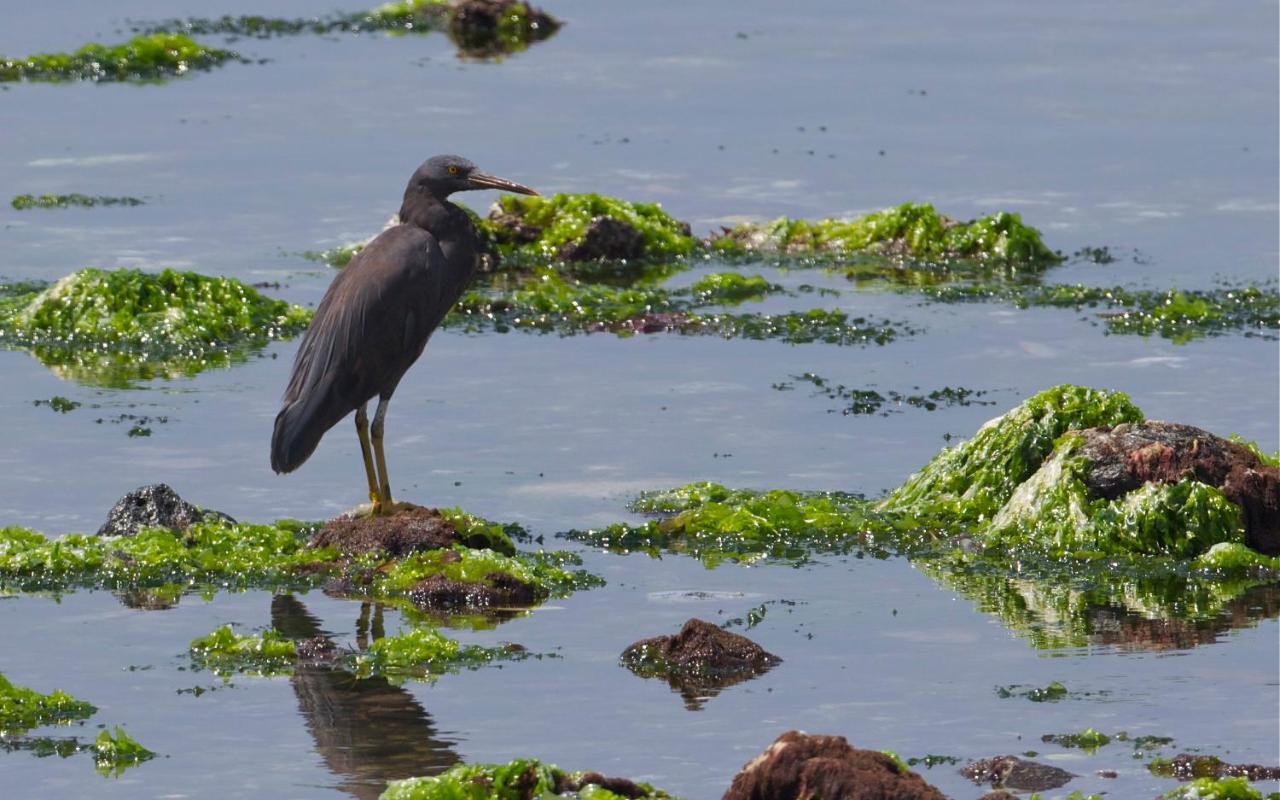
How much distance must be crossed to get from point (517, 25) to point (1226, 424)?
18.8 metres

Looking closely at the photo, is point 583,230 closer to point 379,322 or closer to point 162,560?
point 379,322

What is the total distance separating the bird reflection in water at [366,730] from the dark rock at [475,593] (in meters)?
0.62

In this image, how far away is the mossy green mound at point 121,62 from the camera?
27500 millimetres

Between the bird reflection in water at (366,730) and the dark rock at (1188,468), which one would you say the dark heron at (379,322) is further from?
the dark rock at (1188,468)

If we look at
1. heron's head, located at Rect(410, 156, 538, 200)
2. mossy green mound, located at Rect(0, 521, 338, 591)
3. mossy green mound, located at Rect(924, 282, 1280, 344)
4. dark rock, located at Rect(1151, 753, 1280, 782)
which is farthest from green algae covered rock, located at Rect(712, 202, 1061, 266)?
dark rock, located at Rect(1151, 753, 1280, 782)

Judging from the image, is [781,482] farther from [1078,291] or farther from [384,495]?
[1078,291]

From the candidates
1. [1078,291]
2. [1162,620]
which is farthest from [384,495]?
[1078,291]

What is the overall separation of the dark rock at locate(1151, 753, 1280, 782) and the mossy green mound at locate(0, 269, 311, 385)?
8.38 meters

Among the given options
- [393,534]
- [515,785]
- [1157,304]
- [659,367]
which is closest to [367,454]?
[393,534]

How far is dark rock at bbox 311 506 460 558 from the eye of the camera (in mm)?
11164

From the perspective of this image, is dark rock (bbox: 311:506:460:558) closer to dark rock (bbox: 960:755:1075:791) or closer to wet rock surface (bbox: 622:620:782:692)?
wet rock surface (bbox: 622:620:782:692)

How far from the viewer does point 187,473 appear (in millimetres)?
12891

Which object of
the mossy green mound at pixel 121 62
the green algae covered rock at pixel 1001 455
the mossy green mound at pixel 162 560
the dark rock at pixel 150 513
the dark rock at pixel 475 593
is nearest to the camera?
the dark rock at pixel 475 593

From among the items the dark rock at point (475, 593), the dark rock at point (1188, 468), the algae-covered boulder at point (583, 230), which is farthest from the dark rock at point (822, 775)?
the algae-covered boulder at point (583, 230)
